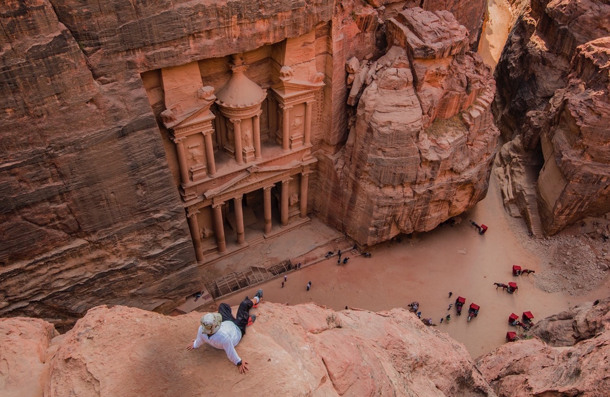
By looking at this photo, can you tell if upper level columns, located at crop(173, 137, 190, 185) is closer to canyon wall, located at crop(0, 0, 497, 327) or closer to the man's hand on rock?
canyon wall, located at crop(0, 0, 497, 327)

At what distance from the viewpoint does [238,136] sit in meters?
15.9

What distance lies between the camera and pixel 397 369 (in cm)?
798

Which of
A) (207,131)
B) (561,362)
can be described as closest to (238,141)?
(207,131)

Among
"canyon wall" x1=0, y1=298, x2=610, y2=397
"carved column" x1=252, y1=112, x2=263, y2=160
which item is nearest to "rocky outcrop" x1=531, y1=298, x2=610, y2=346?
"canyon wall" x1=0, y1=298, x2=610, y2=397

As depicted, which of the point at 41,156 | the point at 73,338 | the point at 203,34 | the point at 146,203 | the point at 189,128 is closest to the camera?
the point at 73,338

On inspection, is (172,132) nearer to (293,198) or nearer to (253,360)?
(293,198)

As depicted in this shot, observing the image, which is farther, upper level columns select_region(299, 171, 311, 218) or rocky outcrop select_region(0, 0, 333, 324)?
upper level columns select_region(299, 171, 311, 218)

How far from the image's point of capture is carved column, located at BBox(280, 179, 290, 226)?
59.5 ft

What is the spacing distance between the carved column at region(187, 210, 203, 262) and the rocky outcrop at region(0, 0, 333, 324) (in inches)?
57.7

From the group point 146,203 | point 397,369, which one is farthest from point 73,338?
point 146,203

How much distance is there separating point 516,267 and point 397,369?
12.1 m

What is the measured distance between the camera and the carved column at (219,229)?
16.8 m

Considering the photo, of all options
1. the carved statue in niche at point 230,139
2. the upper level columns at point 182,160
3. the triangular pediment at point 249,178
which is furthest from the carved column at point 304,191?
the upper level columns at point 182,160

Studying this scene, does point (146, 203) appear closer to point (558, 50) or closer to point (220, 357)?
point (220, 357)
